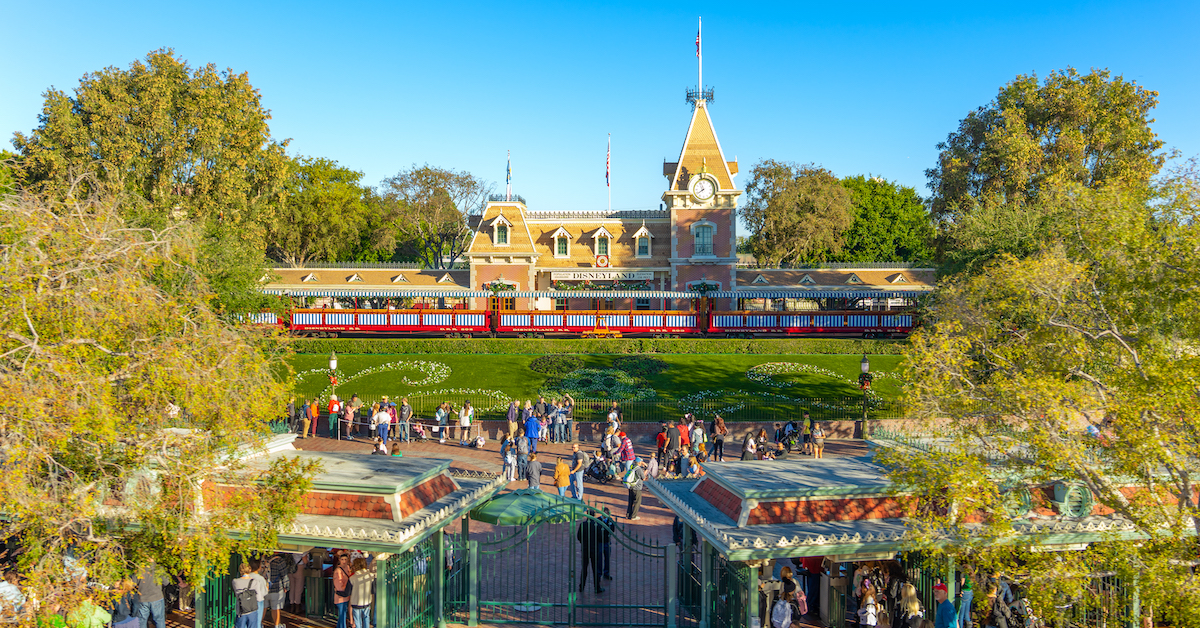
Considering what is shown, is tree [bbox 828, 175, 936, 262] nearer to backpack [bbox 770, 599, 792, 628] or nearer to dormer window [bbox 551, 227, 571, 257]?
dormer window [bbox 551, 227, 571, 257]

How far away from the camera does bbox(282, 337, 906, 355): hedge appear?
34094 millimetres

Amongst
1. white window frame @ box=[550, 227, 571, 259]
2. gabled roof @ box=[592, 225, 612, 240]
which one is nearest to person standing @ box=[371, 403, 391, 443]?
white window frame @ box=[550, 227, 571, 259]

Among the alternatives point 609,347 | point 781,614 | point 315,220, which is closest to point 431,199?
point 315,220

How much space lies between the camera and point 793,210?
53.2 meters

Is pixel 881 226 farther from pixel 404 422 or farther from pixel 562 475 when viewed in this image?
pixel 562 475

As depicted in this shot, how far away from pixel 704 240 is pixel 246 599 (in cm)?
3509

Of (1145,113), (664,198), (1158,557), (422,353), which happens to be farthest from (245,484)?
(1145,113)

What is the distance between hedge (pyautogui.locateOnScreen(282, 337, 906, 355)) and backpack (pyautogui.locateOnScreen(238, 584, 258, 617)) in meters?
23.0

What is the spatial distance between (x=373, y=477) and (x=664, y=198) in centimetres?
3440

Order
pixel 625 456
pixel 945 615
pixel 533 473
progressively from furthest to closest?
pixel 625 456, pixel 533 473, pixel 945 615

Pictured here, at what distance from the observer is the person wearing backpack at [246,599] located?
10.9 m

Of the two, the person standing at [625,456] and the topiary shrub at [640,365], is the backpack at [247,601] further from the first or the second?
the topiary shrub at [640,365]

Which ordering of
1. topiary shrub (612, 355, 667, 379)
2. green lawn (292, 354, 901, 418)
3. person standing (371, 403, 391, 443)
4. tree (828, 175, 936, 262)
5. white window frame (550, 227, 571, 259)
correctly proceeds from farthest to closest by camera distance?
1. tree (828, 175, 936, 262)
2. white window frame (550, 227, 571, 259)
3. topiary shrub (612, 355, 667, 379)
4. green lawn (292, 354, 901, 418)
5. person standing (371, 403, 391, 443)

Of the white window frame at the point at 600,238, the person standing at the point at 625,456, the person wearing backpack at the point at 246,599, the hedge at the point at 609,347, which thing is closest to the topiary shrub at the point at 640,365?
the hedge at the point at 609,347
